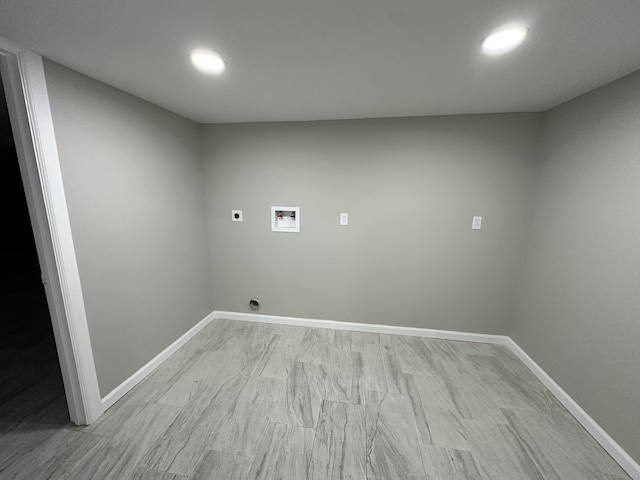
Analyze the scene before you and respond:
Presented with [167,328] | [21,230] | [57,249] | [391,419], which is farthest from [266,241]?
[21,230]

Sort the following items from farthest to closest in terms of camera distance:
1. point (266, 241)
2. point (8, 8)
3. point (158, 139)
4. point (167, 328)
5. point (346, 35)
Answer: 1. point (266, 241)
2. point (167, 328)
3. point (158, 139)
4. point (346, 35)
5. point (8, 8)

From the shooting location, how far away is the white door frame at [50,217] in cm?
131

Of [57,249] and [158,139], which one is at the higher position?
[158,139]

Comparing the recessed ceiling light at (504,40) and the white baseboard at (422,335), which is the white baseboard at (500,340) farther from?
the recessed ceiling light at (504,40)

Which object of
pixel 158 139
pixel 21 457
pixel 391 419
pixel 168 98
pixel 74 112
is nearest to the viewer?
pixel 21 457

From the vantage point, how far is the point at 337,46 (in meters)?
1.23

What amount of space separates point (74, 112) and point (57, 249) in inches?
32.5

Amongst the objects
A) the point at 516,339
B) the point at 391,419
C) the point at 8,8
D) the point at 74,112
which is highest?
the point at 8,8

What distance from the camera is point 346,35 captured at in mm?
1134

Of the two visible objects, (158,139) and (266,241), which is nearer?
(158,139)

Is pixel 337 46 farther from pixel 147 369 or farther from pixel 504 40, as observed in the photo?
pixel 147 369

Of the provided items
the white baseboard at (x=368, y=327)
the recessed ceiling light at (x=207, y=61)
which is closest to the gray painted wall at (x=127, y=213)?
the white baseboard at (x=368, y=327)

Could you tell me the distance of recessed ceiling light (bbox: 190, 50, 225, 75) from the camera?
1313 mm

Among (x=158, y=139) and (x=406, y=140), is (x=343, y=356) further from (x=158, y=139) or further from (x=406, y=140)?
(x=158, y=139)
